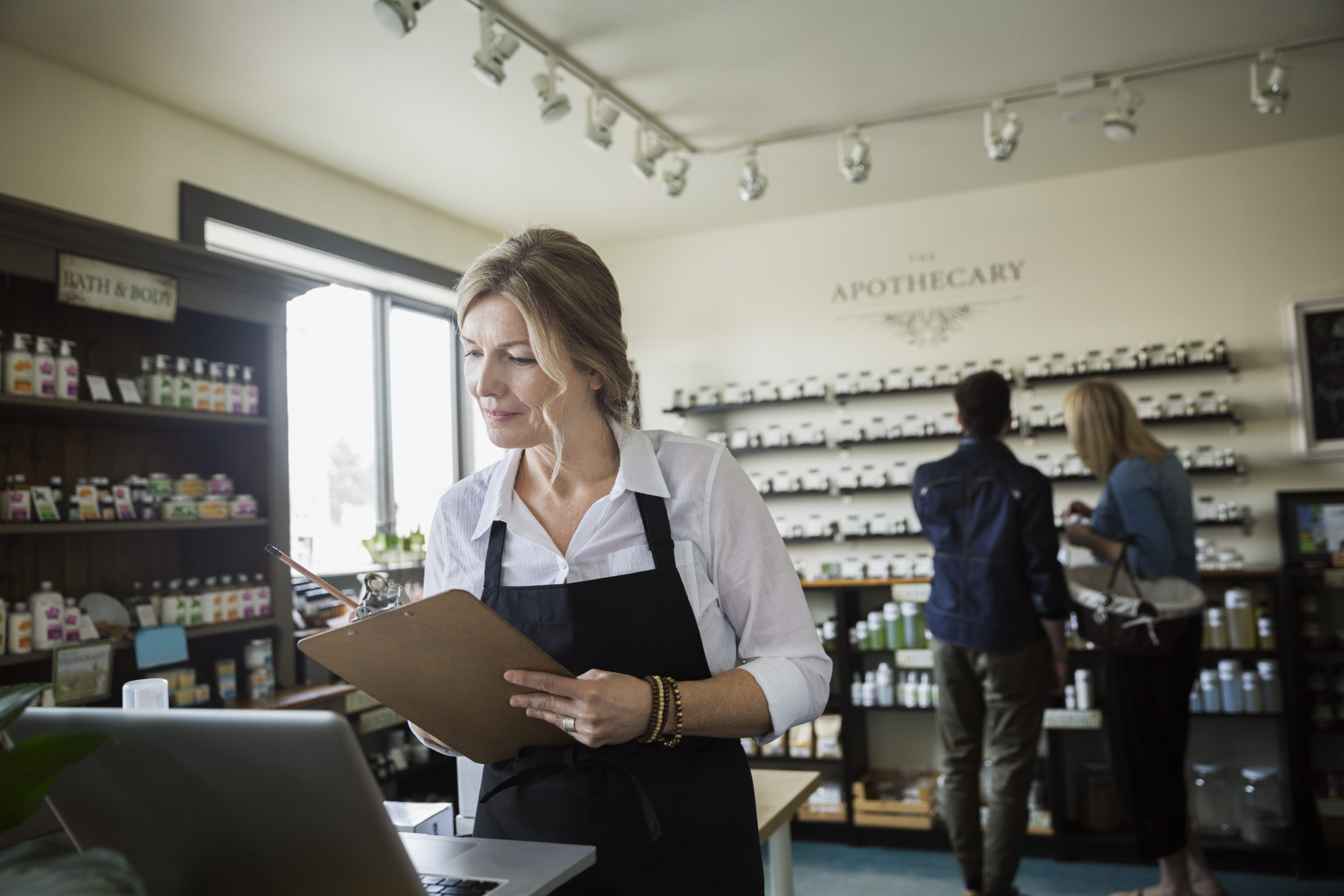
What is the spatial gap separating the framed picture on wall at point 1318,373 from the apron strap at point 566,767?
4.39 meters

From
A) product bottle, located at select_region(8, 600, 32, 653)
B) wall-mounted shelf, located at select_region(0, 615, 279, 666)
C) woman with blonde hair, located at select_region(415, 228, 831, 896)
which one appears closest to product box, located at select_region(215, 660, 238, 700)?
wall-mounted shelf, located at select_region(0, 615, 279, 666)

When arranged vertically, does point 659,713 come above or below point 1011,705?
above

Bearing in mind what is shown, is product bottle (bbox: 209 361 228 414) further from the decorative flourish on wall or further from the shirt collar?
the decorative flourish on wall

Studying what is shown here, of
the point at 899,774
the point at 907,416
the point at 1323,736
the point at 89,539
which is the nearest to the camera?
the point at 89,539

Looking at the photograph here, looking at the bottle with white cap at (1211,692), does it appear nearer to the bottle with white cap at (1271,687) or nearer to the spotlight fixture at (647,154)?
the bottle with white cap at (1271,687)

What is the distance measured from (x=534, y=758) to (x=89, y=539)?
2.59 meters

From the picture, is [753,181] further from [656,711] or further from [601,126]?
[656,711]

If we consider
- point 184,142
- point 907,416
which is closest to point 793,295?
point 907,416

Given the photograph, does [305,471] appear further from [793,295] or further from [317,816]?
[317,816]

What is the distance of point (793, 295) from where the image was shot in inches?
218

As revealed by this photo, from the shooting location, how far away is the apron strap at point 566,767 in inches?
50.3

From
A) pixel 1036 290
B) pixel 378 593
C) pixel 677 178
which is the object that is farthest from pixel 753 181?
pixel 378 593

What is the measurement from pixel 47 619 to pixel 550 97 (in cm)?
233

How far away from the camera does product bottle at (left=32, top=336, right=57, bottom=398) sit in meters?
2.84
